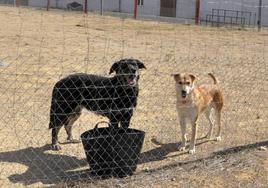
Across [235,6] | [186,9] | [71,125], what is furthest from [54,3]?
[71,125]

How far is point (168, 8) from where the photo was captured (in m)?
41.1

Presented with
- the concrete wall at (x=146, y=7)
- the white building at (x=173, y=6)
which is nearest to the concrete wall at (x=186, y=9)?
the white building at (x=173, y=6)

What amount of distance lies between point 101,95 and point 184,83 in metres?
1.07

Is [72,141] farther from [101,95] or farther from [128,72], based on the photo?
[128,72]

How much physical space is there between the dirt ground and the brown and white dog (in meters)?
0.38

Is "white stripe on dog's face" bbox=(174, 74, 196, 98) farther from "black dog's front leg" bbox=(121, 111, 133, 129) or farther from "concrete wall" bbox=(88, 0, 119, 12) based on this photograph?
"concrete wall" bbox=(88, 0, 119, 12)

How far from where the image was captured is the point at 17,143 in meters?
7.47

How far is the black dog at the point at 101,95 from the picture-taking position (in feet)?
22.8

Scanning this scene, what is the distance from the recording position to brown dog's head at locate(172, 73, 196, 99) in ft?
23.7

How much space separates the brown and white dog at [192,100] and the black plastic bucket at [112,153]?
Result: 1.11 meters

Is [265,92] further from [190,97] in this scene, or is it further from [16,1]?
[16,1]

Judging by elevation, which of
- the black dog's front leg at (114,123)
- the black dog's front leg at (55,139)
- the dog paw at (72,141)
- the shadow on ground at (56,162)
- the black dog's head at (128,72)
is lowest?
the shadow on ground at (56,162)

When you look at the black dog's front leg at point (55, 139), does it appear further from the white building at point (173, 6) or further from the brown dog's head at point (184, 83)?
the white building at point (173, 6)

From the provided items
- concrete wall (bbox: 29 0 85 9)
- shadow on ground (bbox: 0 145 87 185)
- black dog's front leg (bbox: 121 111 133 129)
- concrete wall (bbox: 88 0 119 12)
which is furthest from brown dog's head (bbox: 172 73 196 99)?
concrete wall (bbox: 29 0 85 9)
